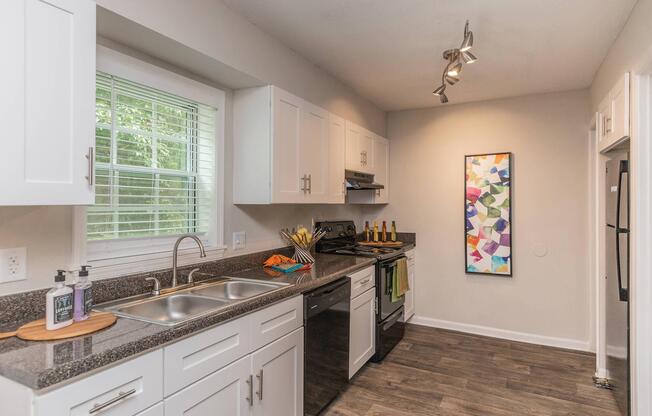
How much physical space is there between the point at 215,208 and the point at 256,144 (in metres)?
0.51

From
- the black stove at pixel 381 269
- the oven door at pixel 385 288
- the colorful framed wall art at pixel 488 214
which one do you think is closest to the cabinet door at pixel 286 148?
the black stove at pixel 381 269

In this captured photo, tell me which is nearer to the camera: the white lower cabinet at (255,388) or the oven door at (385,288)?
the white lower cabinet at (255,388)

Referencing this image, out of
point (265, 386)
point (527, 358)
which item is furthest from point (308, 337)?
point (527, 358)

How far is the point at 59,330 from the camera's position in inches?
53.2

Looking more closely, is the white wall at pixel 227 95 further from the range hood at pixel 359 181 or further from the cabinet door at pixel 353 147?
the range hood at pixel 359 181

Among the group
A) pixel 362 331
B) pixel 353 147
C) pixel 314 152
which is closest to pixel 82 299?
pixel 314 152

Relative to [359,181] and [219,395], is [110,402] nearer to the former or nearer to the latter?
[219,395]

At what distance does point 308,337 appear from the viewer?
88.0 inches

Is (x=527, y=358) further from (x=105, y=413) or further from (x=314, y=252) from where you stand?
(x=105, y=413)

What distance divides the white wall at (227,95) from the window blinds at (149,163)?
17 cm

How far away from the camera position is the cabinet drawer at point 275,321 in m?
1.85

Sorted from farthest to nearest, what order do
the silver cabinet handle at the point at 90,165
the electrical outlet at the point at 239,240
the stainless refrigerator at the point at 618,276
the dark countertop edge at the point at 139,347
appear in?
1. the electrical outlet at the point at 239,240
2. the stainless refrigerator at the point at 618,276
3. the silver cabinet handle at the point at 90,165
4. the dark countertop edge at the point at 139,347

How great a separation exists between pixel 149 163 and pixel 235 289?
88cm

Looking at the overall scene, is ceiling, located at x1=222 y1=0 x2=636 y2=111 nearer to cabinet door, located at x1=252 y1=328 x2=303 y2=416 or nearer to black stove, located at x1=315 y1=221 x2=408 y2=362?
black stove, located at x1=315 y1=221 x2=408 y2=362
